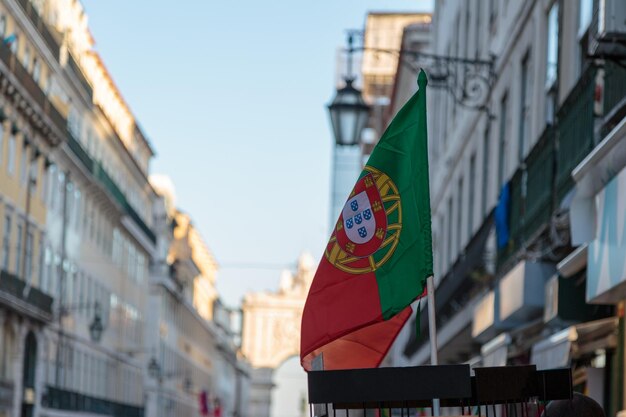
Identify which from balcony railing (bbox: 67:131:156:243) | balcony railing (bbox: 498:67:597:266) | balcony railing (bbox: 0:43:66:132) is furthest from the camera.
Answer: balcony railing (bbox: 67:131:156:243)

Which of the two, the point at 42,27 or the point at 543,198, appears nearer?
the point at 543,198

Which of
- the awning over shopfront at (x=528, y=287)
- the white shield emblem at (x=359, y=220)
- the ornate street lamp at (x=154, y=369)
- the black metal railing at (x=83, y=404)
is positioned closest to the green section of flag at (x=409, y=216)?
the white shield emblem at (x=359, y=220)

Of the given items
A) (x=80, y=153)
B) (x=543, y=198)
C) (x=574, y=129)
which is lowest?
(x=543, y=198)

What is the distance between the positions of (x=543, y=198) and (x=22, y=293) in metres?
30.3

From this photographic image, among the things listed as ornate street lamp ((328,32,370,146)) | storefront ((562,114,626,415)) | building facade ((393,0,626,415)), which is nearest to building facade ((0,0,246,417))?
building facade ((393,0,626,415))

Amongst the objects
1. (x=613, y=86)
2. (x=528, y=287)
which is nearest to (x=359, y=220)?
(x=613, y=86)

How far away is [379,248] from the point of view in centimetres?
649

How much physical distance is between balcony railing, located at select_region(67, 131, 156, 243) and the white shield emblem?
152ft

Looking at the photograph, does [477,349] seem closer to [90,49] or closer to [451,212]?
[451,212]

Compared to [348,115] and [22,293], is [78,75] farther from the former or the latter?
[348,115]

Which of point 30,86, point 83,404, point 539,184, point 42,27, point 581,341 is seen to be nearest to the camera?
point 581,341

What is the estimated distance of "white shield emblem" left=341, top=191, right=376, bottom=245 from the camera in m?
6.48

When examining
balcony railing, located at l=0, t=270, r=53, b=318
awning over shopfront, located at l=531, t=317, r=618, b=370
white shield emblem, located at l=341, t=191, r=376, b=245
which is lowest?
white shield emblem, located at l=341, t=191, r=376, b=245

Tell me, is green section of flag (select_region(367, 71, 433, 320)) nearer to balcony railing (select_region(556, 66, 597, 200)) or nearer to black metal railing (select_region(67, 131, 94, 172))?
balcony railing (select_region(556, 66, 597, 200))
